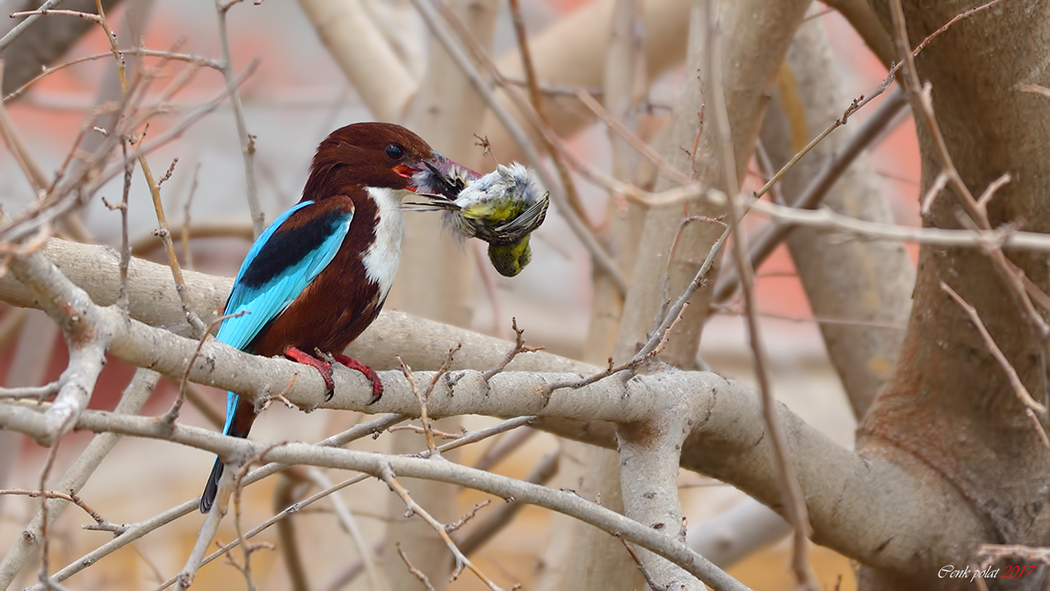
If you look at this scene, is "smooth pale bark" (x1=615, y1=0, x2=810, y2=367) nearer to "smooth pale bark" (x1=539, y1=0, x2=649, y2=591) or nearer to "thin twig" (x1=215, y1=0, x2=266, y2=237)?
"smooth pale bark" (x1=539, y1=0, x2=649, y2=591)

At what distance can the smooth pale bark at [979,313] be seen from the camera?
6.71ft

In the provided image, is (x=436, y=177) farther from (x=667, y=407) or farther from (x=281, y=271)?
(x=667, y=407)

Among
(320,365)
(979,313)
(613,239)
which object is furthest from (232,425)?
(613,239)

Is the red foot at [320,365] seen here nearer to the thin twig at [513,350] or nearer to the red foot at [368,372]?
the red foot at [368,372]

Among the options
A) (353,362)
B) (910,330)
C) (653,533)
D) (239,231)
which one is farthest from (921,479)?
(239,231)

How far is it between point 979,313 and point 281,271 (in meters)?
1.65

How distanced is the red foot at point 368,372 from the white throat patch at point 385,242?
16 cm

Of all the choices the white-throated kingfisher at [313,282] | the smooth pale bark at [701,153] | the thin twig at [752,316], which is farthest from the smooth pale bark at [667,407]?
the thin twig at [752,316]

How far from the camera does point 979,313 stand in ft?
7.95

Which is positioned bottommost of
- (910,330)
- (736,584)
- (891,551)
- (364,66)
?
(736,584)

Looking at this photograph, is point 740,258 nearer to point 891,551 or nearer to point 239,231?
point 891,551

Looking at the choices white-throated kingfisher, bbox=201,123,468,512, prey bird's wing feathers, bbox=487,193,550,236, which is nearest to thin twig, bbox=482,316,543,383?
prey bird's wing feathers, bbox=487,193,550,236

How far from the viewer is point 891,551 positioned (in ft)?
8.16

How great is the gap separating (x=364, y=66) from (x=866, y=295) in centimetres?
214
